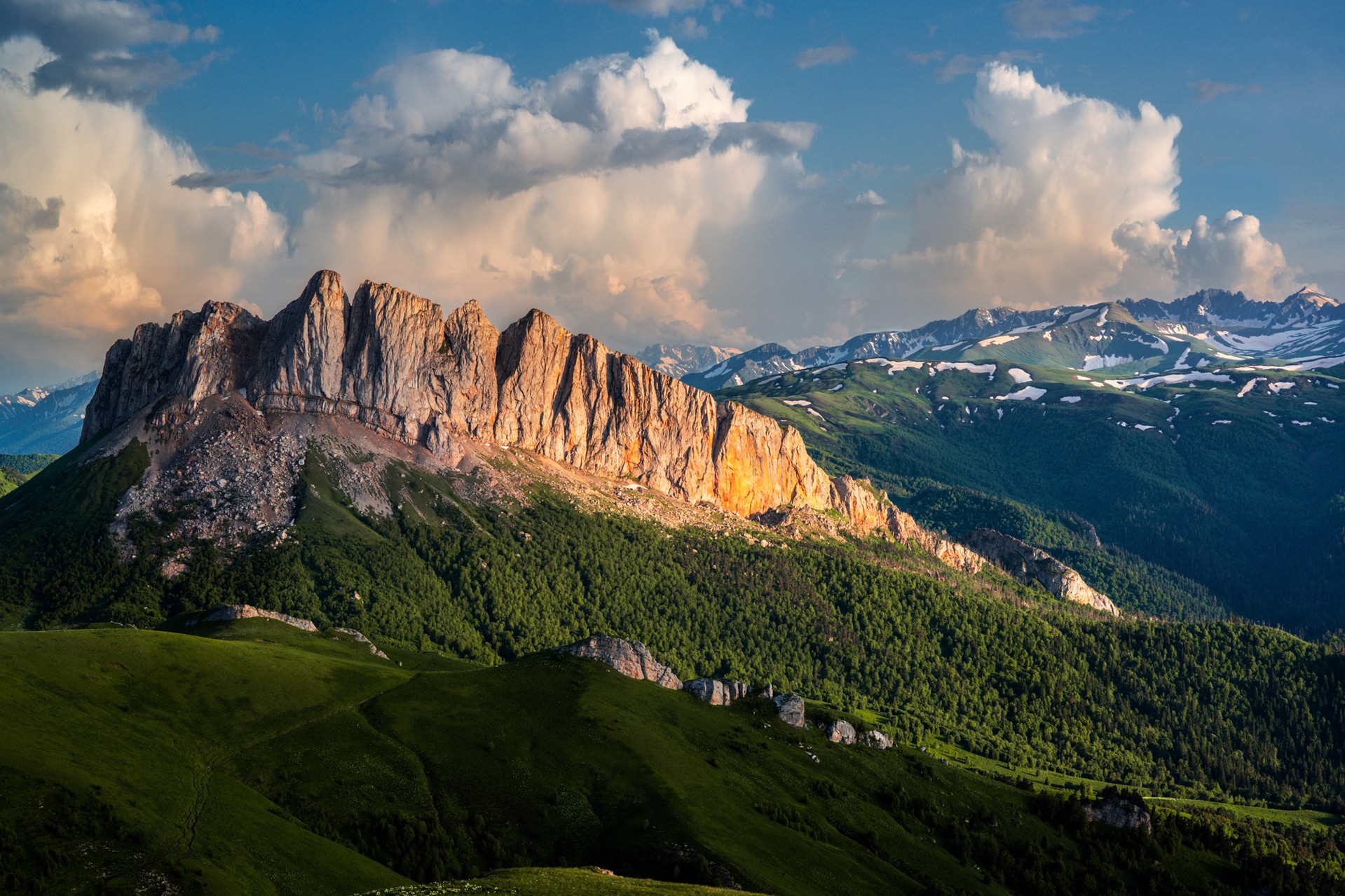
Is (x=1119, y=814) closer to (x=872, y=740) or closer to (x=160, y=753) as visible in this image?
(x=872, y=740)

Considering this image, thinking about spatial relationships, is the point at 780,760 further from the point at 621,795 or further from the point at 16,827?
the point at 16,827

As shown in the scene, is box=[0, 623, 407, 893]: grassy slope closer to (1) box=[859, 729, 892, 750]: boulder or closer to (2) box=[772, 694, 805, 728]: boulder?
(2) box=[772, 694, 805, 728]: boulder

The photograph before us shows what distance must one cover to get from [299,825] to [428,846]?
14427 mm

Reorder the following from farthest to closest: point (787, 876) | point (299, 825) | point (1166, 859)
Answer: point (1166, 859), point (787, 876), point (299, 825)

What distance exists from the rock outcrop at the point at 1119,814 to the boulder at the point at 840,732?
46.5 m

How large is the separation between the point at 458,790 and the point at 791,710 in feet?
281

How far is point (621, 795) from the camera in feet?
422

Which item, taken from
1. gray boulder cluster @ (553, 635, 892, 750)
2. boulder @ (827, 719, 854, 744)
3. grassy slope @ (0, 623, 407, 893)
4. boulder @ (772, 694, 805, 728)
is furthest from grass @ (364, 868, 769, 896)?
boulder @ (827, 719, 854, 744)

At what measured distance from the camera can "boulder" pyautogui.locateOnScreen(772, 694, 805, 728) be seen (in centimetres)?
18825

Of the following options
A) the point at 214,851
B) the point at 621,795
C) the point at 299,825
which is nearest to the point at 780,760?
the point at 621,795

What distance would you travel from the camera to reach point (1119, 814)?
17988cm

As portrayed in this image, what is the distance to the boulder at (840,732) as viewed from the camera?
191875mm

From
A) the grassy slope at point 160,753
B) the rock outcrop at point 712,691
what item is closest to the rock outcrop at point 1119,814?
the rock outcrop at point 712,691

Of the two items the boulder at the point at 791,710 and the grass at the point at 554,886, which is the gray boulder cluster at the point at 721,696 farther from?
the grass at the point at 554,886
